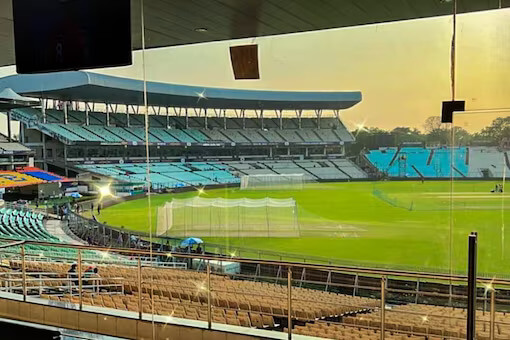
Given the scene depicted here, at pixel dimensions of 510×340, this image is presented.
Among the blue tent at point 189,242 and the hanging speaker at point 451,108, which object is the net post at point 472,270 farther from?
the blue tent at point 189,242

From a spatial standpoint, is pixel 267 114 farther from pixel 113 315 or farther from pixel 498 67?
pixel 113 315

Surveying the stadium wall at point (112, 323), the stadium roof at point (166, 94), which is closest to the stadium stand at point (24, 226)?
the stadium roof at point (166, 94)

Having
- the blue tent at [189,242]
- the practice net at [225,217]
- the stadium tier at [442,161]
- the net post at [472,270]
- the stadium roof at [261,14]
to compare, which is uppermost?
the stadium roof at [261,14]

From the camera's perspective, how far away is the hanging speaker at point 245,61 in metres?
3.01

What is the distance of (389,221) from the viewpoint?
696 centimetres

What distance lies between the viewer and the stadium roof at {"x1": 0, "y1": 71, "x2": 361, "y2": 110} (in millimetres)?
3605

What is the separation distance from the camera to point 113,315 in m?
2.55

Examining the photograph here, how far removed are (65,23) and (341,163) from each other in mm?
2865

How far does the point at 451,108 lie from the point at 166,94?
289 cm

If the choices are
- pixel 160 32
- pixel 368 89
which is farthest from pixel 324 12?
pixel 368 89

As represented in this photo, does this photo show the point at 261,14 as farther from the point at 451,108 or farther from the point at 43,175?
the point at 43,175

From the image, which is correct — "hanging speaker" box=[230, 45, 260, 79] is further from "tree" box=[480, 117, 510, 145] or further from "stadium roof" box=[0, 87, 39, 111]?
"stadium roof" box=[0, 87, 39, 111]

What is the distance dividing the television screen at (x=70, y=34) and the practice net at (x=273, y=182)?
3.37 metres

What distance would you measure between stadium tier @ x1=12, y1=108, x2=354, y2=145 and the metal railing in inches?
42.6
